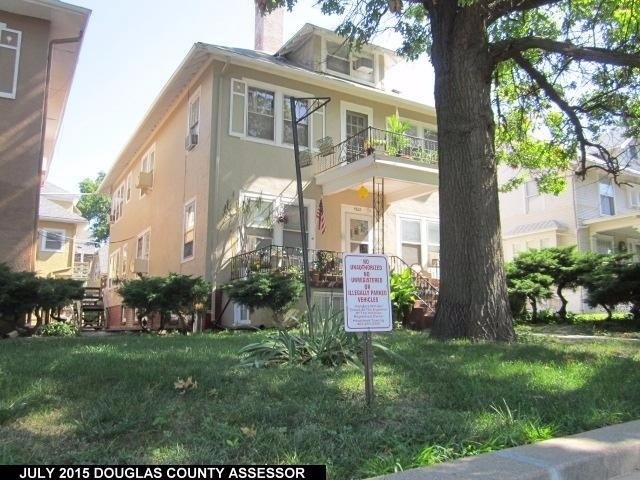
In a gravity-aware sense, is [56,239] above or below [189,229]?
above

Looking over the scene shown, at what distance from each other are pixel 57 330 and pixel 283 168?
23.6 feet

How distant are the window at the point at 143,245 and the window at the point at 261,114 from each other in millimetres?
Answer: 7046

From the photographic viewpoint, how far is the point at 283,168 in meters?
15.5

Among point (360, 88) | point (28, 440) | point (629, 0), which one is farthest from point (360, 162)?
point (28, 440)

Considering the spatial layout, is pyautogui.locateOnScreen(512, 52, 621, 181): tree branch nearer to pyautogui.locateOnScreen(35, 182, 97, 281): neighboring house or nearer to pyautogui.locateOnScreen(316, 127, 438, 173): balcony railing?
pyautogui.locateOnScreen(316, 127, 438, 173): balcony railing

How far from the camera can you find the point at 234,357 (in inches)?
249

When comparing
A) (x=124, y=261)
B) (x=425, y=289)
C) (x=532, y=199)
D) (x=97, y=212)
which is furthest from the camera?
(x=97, y=212)

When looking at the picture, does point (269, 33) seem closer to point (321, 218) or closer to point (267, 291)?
point (321, 218)

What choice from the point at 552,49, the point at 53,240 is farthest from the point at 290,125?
the point at 53,240

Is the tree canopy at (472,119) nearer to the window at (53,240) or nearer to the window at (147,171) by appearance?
the window at (147,171)

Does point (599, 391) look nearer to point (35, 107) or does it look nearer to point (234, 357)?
point (234, 357)

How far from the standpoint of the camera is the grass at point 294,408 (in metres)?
3.48

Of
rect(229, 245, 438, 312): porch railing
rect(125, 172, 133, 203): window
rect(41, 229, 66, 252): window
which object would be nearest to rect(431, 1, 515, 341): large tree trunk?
rect(229, 245, 438, 312): porch railing

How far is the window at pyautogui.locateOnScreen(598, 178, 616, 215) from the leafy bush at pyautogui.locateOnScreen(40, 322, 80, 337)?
22650 mm
